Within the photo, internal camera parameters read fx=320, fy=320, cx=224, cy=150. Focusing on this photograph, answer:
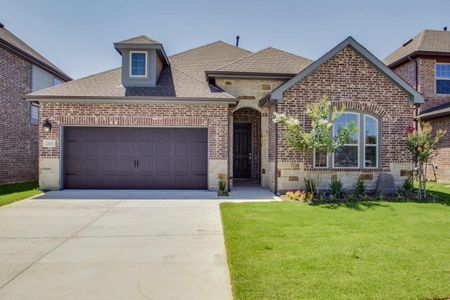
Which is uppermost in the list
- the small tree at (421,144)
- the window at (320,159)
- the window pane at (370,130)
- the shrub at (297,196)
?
the window pane at (370,130)

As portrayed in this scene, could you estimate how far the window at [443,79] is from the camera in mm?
18672

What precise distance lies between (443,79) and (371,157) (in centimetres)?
1122

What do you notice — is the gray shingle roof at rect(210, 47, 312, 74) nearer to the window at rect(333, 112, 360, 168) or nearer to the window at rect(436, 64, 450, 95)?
the window at rect(333, 112, 360, 168)

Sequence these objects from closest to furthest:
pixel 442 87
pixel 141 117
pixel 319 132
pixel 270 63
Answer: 1. pixel 319 132
2. pixel 141 117
3. pixel 270 63
4. pixel 442 87

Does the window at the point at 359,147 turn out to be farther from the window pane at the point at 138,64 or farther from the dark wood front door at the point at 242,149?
the window pane at the point at 138,64

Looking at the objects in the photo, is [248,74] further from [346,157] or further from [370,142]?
[370,142]

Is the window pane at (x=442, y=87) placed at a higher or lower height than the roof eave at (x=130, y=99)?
higher

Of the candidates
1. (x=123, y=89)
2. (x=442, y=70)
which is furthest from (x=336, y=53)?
(x=442, y=70)

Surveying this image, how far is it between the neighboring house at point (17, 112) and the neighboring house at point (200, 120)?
14.1 ft

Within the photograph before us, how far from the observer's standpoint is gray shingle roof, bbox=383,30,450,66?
18.7m

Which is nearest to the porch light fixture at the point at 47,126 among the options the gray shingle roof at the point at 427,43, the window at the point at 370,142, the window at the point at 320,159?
the window at the point at 320,159

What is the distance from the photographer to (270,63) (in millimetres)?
14055

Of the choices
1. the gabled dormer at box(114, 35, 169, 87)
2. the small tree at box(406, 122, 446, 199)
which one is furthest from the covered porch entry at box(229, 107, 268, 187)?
the small tree at box(406, 122, 446, 199)

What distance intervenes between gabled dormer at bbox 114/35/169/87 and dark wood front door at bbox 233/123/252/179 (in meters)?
4.71
